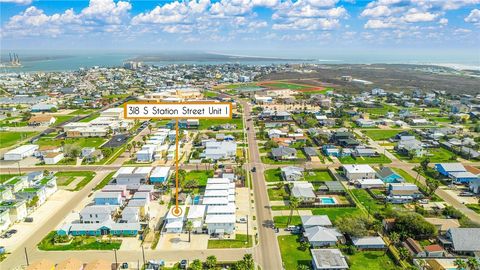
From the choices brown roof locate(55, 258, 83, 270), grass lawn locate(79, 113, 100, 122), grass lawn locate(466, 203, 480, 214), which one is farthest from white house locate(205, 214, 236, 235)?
grass lawn locate(79, 113, 100, 122)

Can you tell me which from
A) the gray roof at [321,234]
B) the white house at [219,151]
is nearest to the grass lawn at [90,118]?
the white house at [219,151]

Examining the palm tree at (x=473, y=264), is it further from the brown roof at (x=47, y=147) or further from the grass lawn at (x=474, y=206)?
the brown roof at (x=47, y=147)

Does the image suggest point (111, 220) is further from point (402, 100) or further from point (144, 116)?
point (402, 100)

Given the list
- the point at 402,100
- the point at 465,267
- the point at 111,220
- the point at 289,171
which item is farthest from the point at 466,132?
the point at 111,220

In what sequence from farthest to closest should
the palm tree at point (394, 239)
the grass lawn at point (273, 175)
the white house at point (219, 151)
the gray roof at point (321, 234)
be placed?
the white house at point (219, 151) → the grass lawn at point (273, 175) → the gray roof at point (321, 234) → the palm tree at point (394, 239)

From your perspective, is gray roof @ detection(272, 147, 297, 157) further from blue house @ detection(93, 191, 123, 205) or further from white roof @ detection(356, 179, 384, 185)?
blue house @ detection(93, 191, 123, 205)

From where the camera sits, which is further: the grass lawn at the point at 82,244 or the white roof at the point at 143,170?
the white roof at the point at 143,170
